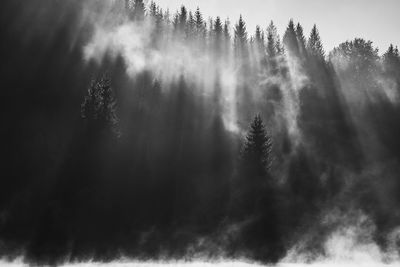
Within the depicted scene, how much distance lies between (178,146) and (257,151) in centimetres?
1359

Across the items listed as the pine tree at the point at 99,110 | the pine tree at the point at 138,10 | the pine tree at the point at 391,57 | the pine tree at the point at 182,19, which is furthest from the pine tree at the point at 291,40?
the pine tree at the point at 99,110

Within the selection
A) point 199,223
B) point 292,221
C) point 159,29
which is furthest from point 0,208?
point 159,29

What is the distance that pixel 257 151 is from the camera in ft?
178

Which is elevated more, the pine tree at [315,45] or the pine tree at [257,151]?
the pine tree at [315,45]

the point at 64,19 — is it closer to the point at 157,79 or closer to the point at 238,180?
the point at 157,79

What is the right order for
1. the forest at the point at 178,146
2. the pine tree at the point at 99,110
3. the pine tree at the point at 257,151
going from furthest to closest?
the pine tree at the point at 257,151
the pine tree at the point at 99,110
the forest at the point at 178,146

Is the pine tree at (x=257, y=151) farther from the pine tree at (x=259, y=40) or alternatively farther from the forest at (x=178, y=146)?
the pine tree at (x=259, y=40)

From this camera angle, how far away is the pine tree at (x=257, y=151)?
54406 mm

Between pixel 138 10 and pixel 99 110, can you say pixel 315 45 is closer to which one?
pixel 138 10

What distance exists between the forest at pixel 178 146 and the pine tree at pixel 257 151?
0.20 meters

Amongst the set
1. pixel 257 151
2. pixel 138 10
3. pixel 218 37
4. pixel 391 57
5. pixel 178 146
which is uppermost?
pixel 138 10

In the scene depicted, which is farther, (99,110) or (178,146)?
(178,146)

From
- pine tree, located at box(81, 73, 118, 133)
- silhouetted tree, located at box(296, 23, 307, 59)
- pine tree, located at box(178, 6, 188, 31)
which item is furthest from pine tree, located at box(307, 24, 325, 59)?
pine tree, located at box(81, 73, 118, 133)

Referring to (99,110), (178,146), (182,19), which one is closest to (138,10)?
(182,19)
